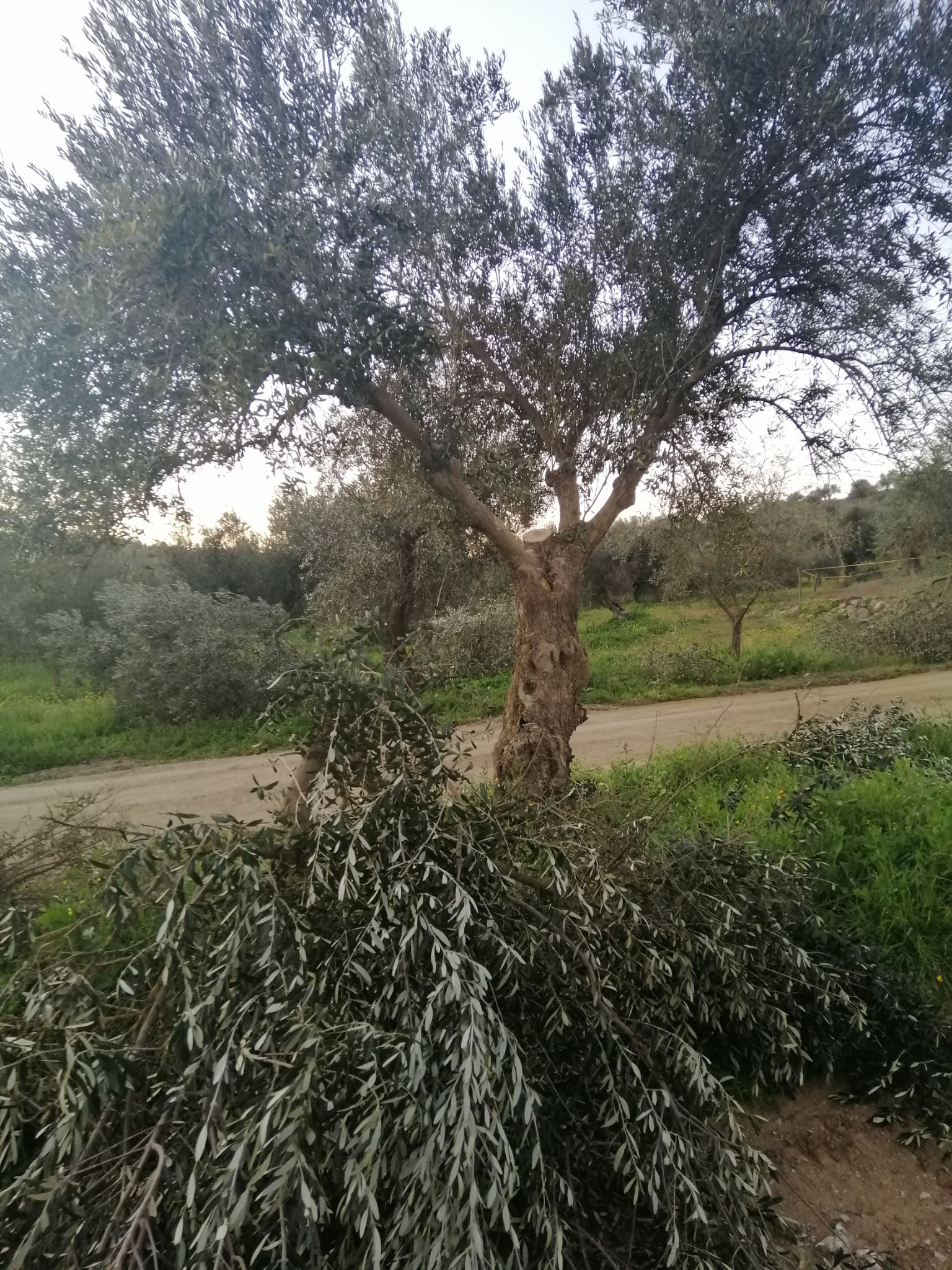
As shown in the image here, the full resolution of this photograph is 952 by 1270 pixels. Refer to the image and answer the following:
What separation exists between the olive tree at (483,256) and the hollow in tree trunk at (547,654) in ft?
0.08

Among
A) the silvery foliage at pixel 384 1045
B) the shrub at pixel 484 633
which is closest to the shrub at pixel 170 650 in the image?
the shrub at pixel 484 633

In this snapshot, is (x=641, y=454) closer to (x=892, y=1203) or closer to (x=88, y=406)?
(x=88, y=406)

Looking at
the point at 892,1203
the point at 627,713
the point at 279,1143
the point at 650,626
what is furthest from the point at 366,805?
the point at 650,626

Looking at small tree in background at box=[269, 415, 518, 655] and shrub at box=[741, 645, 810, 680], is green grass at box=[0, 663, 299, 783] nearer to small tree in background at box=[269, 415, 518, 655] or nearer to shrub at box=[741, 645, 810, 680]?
small tree in background at box=[269, 415, 518, 655]

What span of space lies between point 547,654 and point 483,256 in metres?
3.10

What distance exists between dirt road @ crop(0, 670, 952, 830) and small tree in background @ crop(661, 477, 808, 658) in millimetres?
2000

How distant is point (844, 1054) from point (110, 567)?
47.6ft

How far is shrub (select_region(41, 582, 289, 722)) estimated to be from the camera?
1142 cm

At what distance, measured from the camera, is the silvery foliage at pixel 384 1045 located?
195cm

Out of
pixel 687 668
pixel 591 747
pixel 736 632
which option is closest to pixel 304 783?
pixel 591 747

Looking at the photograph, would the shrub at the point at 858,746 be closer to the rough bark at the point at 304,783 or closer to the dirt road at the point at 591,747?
the dirt road at the point at 591,747

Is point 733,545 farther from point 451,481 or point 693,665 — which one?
point 693,665

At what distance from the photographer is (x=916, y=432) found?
6.22 meters

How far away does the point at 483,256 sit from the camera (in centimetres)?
609
